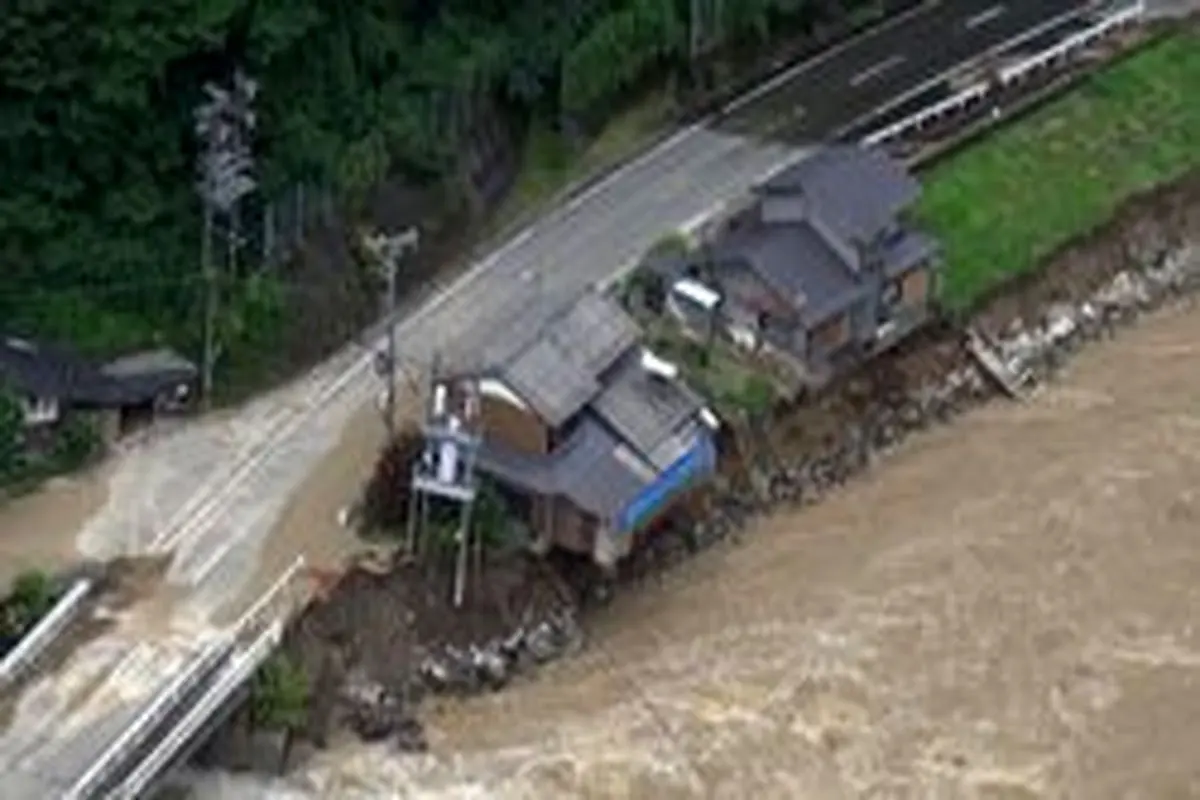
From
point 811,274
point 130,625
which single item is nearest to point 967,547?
point 811,274

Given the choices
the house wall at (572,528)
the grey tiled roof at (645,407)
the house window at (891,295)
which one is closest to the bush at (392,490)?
the house wall at (572,528)

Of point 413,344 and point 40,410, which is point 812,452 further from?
point 40,410

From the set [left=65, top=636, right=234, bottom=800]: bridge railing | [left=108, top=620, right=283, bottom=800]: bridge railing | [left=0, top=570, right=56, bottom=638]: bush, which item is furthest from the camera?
[left=0, top=570, right=56, bottom=638]: bush

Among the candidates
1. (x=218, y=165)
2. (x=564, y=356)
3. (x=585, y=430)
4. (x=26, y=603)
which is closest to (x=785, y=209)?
(x=564, y=356)

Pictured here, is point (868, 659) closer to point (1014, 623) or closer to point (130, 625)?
point (1014, 623)

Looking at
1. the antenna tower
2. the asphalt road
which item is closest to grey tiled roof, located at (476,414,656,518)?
the antenna tower

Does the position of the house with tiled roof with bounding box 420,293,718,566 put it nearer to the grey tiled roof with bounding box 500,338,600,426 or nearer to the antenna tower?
the grey tiled roof with bounding box 500,338,600,426
